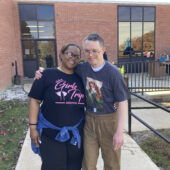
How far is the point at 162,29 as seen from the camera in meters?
14.2

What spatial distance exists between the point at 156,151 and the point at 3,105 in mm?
4619

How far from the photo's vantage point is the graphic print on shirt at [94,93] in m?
1.85

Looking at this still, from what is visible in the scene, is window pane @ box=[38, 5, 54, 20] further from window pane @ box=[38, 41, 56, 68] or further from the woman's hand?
the woman's hand

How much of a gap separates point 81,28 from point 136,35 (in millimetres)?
4154

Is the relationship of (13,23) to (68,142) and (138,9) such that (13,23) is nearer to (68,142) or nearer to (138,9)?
(138,9)

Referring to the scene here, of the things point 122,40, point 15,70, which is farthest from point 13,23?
point 122,40

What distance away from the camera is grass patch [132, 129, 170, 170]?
9.55ft

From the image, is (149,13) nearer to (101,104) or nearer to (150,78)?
(150,78)

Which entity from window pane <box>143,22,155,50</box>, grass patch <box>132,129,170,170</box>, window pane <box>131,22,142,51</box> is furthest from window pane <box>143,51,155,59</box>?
grass patch <box>132,129,170,170</box>

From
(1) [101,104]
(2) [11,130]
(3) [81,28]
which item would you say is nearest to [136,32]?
(3) [81,28]

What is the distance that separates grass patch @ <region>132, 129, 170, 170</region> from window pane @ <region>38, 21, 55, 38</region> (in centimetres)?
1017

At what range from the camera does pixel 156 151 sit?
10.5ft

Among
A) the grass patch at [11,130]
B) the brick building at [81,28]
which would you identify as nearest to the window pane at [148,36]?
the brick building at [81,28]

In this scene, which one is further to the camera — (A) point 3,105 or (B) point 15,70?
(B) point 15,70
